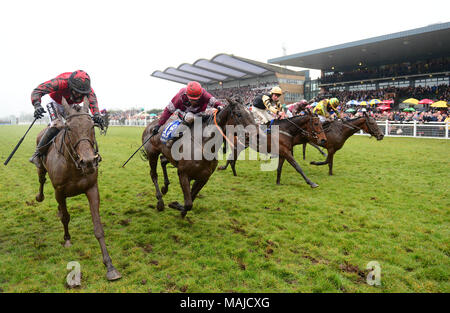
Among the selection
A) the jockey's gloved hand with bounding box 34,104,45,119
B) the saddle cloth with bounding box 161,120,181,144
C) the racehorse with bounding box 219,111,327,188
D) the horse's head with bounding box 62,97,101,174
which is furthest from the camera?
the racehorse with bounding box 219,111,327,188

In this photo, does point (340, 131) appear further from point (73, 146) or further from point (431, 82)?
point (431, 82)

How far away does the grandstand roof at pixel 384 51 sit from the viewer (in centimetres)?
2920

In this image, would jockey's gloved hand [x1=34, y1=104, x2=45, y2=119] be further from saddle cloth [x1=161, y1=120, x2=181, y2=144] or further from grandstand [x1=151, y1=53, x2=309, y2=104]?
grandstand [x1=151, y1=53, x2=309, y2=104]

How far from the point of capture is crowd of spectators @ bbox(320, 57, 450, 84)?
35.1 m

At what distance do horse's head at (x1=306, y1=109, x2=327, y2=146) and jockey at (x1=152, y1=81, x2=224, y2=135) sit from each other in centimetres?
407

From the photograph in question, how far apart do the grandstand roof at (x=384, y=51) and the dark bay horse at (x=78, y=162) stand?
3394 centimetres

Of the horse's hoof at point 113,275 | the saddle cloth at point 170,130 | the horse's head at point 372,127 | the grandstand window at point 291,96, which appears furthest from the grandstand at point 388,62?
the horse's hoof at point 113,275

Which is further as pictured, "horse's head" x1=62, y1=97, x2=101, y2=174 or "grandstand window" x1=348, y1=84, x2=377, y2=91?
"grandstand window" x1=348, y1=84, x2=377, y2=91

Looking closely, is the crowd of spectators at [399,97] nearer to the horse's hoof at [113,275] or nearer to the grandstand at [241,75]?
the grandstand at [241,75]

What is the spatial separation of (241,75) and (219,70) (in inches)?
191

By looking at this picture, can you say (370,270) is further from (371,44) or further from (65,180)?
(371,44)

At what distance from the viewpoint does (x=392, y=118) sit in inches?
1010

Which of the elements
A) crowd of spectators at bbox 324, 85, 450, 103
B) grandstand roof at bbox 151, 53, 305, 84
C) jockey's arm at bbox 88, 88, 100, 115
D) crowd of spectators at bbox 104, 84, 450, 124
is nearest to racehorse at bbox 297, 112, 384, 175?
jockey's arm at bbox 88, 88, 100, 115

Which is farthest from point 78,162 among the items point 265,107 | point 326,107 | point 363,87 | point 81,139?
point 363,87
